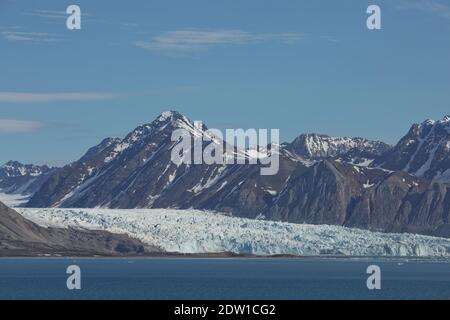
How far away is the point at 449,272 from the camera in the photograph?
192m

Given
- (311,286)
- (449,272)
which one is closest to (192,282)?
(311,286)

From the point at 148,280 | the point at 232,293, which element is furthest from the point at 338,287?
the point at 148,280

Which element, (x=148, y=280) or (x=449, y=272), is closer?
(x=148, y=280)
